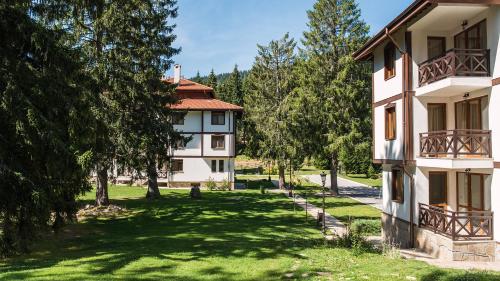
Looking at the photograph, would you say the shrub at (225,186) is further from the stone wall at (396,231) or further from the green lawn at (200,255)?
the stone wall at (396,231)

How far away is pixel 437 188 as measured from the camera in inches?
611

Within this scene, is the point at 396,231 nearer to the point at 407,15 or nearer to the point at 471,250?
the point at 471,250

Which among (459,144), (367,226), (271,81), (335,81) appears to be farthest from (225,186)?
(459,144)

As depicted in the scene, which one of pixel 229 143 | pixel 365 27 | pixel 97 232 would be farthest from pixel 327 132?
pixel 97 232

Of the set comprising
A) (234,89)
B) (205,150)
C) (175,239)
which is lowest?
(175,239)

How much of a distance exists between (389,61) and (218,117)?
1063 inches

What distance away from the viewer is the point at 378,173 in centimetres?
5303

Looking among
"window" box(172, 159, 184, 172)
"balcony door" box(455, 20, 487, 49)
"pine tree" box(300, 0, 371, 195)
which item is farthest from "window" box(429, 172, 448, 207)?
"window" box(172, 159, 184, 172)

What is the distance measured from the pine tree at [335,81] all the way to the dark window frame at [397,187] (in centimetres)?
1454

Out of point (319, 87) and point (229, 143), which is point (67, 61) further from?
point (229, 143)

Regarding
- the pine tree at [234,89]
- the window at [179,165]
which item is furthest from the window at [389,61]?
the pine tree at [234,89]

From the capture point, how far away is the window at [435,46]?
50.8 feet

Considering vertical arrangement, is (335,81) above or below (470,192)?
above

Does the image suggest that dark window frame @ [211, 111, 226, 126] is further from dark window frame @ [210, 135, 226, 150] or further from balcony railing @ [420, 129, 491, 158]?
balcony railing @ [420, 129, 491, 158]
